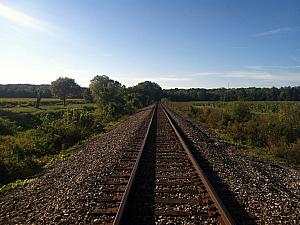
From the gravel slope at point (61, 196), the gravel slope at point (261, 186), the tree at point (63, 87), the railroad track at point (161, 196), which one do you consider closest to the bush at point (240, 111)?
the gravel slope at point (261, 186)

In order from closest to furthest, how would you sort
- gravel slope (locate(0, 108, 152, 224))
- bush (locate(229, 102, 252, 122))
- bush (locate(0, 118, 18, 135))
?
gravel slope (locate(0, 108, 152, 224)) → bush (locate(0, 118, 18, 135)) → bush (locate(229, 102, 252, 122))

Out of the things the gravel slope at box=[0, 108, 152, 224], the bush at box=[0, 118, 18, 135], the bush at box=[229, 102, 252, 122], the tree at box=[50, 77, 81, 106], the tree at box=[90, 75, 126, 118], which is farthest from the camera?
the tree at box=[50, 77, 81, 106]

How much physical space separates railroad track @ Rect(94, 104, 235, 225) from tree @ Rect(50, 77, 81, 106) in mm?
91861

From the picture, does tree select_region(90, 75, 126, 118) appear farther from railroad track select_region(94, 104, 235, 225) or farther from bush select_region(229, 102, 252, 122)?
railroad track select_region(94, 104, 235, 225)

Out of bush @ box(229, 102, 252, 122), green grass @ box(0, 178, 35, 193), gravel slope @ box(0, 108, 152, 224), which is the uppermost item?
bush @ box(229, 102, 252, 122)

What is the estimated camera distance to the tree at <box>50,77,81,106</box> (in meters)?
100

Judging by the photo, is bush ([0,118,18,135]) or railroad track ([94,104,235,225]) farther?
bush ([0,118,18,135])

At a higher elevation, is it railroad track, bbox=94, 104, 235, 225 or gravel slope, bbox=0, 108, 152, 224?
railroad track, bbox=94, 104, 235, 225

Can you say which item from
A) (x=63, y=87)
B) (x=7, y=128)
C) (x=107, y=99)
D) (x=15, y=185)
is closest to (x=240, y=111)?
(x=7, y=128)

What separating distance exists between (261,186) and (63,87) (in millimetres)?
99389

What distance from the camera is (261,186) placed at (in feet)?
25.8

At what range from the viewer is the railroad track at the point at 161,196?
18.5 feet

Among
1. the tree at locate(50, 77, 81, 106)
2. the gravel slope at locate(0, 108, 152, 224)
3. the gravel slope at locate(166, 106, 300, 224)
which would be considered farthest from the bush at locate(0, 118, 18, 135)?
the tree at locate(50, 77, 81, 106)

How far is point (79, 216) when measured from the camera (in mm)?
5855
